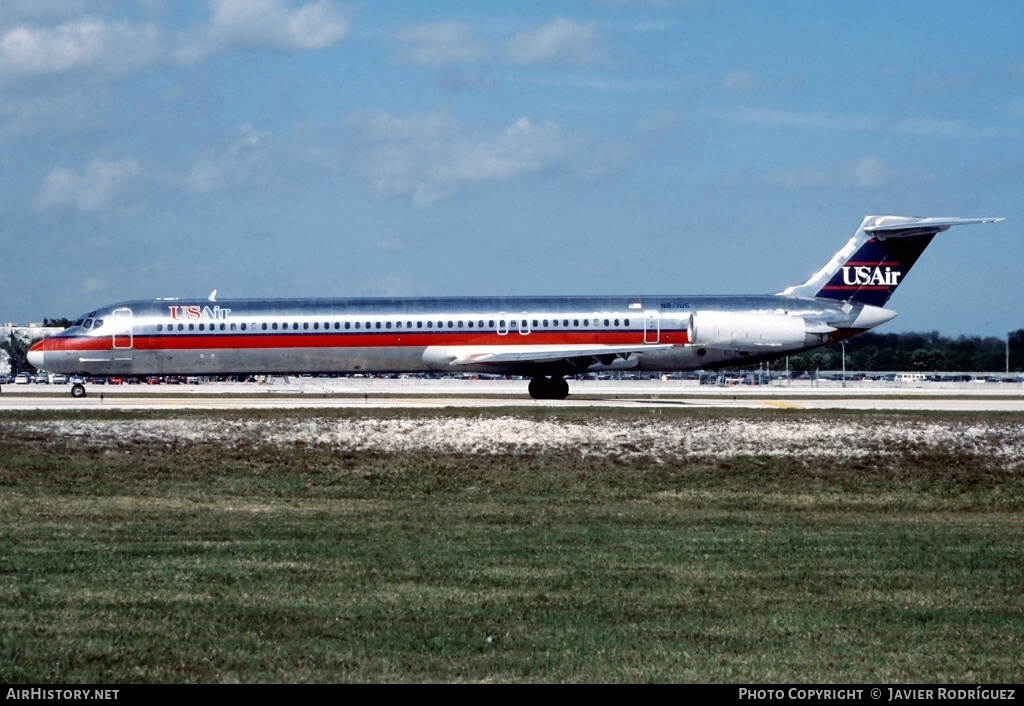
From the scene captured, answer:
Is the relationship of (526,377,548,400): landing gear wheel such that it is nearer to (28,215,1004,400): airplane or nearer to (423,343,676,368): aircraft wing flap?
(28,215,1004,400): airplane

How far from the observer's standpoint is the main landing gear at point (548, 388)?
4966 cm

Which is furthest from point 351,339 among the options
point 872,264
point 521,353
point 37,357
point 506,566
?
point 506,566

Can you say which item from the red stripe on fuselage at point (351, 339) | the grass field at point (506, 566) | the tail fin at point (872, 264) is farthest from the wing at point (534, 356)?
the grass field at point (506, 566)

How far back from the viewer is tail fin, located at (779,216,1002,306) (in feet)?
167

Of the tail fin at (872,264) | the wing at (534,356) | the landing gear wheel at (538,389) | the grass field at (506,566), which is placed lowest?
the grass field at (506,566)

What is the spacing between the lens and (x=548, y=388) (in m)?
49.8

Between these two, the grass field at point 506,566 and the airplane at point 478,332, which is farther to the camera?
the airplane at point 478,332

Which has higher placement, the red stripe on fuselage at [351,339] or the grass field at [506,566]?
the red stripe on fuselage at [351,339]

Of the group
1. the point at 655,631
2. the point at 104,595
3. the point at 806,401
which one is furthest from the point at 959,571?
the point at 806,401

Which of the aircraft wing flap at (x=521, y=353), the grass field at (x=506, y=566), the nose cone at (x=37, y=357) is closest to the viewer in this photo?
the grass field at (x=506, y=566)

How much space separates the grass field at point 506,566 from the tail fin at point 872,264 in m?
21.8

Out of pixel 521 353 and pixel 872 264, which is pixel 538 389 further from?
pixel 872 264

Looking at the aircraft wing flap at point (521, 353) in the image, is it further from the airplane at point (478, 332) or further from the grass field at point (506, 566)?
the grass field at point (506, 566)
